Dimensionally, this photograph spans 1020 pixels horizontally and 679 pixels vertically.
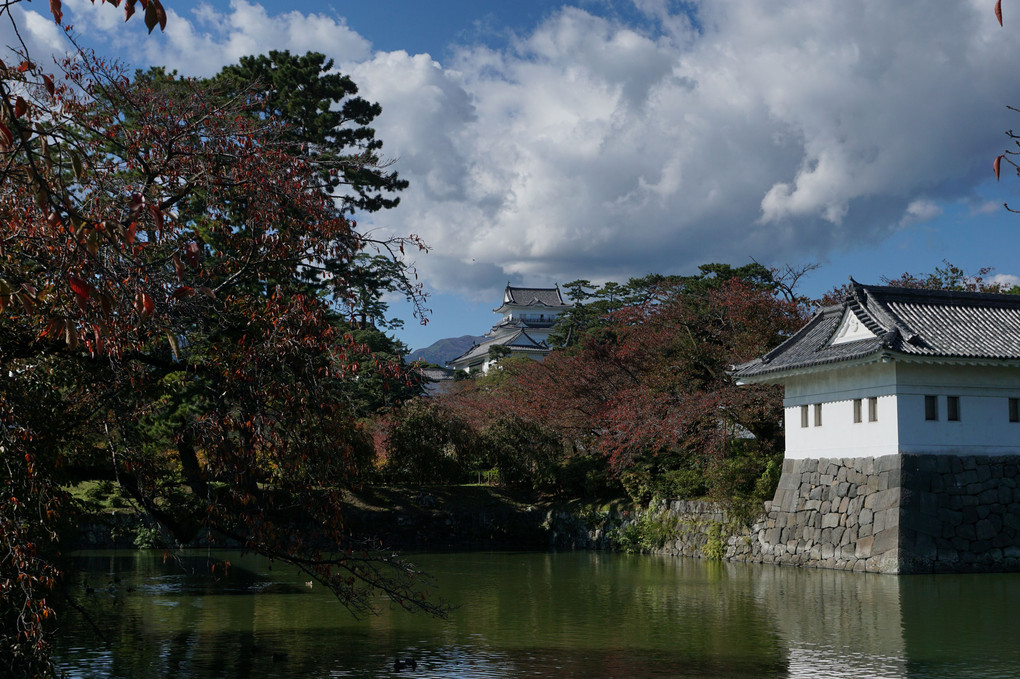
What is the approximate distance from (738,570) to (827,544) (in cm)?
173

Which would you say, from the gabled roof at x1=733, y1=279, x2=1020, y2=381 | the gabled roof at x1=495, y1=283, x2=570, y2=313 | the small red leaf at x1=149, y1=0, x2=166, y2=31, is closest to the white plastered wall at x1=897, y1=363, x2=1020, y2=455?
the gabled roof at x1=733, y1=279, x2=1020, y2=381

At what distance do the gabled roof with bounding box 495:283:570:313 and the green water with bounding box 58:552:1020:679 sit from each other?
197 ft

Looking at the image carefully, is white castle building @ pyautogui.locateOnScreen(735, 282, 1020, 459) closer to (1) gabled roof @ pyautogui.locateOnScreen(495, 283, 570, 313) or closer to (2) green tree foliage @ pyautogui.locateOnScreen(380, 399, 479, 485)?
(2) green tree foliage @ pyautogui.locateOnScreen(380, 399, 479, 485)

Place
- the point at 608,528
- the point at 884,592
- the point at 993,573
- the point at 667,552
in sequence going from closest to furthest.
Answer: the point at 884,592 → the point at 993,573 → the point at 667,552 → the point at 608,528

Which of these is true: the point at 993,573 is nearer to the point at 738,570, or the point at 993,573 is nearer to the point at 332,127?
the point at 738,570

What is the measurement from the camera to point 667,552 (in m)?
22.3

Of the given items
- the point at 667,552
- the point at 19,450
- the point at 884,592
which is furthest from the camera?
the point at 667,552

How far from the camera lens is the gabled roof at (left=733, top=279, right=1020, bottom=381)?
16766 millimetres

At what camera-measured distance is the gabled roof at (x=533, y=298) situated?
77.4 metres

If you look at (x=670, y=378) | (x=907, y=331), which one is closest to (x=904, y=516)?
(x=907, y=331)

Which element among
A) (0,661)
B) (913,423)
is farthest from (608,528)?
(0,661)

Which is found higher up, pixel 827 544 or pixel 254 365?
pixel 254 365

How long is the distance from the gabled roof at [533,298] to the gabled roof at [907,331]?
188ft

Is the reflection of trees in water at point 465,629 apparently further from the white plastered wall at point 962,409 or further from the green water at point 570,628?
the white plastered wall at point 962,409
